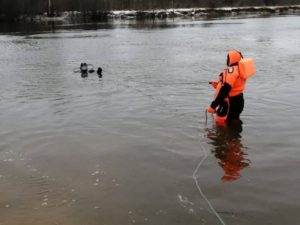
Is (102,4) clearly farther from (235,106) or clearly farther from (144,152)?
(144,152)

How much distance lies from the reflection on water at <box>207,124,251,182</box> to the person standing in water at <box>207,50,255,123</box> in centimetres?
48

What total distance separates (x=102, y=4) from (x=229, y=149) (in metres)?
89.9

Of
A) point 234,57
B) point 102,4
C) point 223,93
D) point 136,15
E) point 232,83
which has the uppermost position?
point 102,4

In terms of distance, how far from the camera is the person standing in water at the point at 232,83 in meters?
10.6

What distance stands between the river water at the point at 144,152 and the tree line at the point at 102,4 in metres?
67.4

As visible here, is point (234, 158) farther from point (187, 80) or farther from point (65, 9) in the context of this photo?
point (65, 9)

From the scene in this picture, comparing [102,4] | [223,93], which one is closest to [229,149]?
[223,93]

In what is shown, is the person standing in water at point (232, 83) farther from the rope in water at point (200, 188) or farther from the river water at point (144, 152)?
the rope in water at point (200, 188)

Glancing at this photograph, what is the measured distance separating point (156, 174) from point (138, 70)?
13342 mm

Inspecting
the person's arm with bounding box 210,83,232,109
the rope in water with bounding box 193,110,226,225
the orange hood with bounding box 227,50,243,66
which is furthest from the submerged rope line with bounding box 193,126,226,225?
the orange hood with bounding box 227,50,243,66

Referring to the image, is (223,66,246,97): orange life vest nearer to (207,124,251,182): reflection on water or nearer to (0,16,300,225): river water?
(207,124,251,182): reflection on water

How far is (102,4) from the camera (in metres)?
96.1

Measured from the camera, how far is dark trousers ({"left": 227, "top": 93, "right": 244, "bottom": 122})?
36.0 feet

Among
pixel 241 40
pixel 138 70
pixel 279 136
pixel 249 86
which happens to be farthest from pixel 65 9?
pixel 279 136
